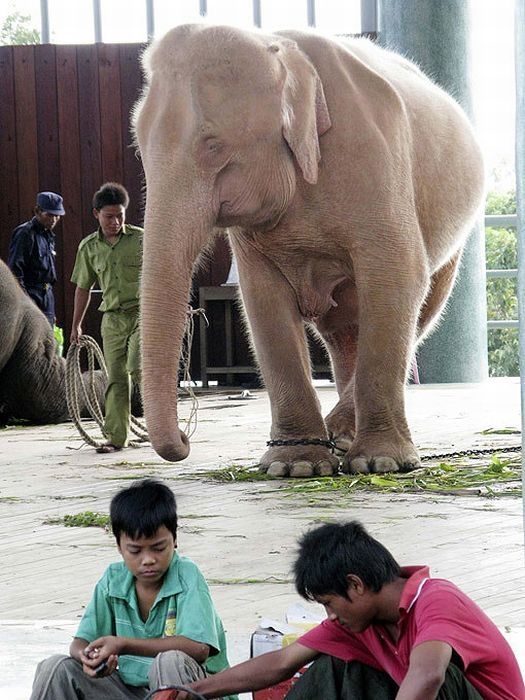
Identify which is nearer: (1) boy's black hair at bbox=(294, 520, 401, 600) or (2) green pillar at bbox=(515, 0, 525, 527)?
(2) green pillar at bbox=(515, 0, 525, 527)

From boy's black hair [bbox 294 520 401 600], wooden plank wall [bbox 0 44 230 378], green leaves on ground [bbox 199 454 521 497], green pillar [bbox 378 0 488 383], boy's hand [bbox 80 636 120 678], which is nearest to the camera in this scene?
boy's black hair [bbox 294 520 401 600]

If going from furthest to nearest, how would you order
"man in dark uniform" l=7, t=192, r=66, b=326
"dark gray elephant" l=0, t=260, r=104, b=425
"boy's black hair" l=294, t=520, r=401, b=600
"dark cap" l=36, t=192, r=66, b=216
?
"man in dark uniform" l=7, t=192, r=66, b=326 → "dark cap" l=36, t=192, r=66, b=216 → "dark gray elephant" l=0, t=260, r=104, b=425 → "boy's black hair" l=294, t=520, r=401, b=600

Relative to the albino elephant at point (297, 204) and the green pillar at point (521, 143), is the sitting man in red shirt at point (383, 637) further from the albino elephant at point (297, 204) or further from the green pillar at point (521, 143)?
the albino elephant at point (297, 204)

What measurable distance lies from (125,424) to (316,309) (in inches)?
98.7

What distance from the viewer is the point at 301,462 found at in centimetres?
802

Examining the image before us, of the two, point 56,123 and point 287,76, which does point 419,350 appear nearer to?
point 56,123

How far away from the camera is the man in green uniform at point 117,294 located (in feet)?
33.3

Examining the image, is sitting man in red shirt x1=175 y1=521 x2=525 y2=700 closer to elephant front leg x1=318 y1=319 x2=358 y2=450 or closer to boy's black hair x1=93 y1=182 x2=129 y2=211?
elephant front leg x1=318 y1=319 x2=358 y2=450

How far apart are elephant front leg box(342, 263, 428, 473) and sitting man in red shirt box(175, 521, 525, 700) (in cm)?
460

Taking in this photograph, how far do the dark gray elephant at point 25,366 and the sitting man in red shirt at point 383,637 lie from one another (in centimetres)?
1047

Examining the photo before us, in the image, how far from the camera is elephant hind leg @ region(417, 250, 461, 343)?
32.5 feet

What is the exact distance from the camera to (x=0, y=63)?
19.0 metres

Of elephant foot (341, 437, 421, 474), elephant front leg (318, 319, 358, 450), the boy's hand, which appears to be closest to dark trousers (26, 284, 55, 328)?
elephant front leg (318, 319, 358, 450)

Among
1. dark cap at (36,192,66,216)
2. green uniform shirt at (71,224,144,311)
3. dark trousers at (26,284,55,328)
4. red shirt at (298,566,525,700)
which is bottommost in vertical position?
dark trousers at (26,284,55,328)
